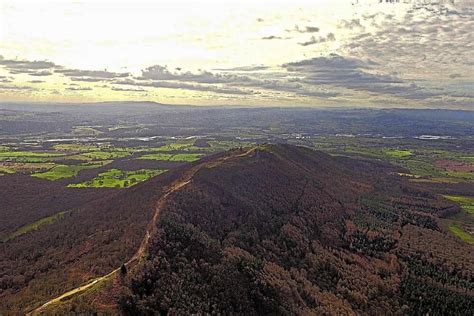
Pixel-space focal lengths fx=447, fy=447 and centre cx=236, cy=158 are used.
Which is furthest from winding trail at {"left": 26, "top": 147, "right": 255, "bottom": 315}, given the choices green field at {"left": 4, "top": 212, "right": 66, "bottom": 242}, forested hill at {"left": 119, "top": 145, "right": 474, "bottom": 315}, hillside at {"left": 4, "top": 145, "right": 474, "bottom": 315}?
green field at {"left": 4, "top": 212, "right": 66, "bottom": 242}

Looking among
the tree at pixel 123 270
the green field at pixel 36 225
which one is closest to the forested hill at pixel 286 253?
the tree at pixel 123 270

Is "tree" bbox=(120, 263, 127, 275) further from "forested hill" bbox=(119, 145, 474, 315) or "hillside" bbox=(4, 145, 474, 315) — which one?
"forested hill" bbox=(119, 145, 474, 315)

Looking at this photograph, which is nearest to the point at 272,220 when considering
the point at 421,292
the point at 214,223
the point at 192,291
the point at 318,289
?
the point at 214,223

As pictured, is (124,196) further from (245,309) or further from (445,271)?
(445,271)

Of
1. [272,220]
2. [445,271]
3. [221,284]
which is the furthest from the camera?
[272,220]

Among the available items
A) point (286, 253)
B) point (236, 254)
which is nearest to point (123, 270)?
point (236, 254)

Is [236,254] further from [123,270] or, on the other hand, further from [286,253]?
[123,270]
